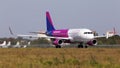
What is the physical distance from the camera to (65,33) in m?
65.6

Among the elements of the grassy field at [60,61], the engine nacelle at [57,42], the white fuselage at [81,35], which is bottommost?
the engine nacelle at [57,42]

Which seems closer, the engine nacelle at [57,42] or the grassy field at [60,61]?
the grassy field at [60,61]

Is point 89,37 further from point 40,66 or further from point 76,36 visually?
point 40,66

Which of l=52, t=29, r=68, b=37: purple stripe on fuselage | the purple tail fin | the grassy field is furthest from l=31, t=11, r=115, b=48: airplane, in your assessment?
the grassy field

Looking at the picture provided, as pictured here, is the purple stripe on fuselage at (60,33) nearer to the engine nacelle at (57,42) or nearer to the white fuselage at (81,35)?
the white fuselage at (81,35)

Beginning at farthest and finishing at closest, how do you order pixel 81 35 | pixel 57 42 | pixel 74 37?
pixel 74 37, pixel 57 42, pixel 81 35


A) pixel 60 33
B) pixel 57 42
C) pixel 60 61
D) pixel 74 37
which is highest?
pixel 60 33

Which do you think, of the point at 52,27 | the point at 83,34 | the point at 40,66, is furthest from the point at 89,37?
the point at 40,66

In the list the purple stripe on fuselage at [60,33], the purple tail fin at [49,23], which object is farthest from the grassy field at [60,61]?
the purple tail fin at [49,23]

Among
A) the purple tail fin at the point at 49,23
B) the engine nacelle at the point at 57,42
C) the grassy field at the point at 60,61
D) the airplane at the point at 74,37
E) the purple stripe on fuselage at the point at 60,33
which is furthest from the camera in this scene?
the purple tail fin at the point at 49,23

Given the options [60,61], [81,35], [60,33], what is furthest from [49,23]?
[60,61]

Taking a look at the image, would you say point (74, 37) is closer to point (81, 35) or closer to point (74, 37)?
point (74, 37)

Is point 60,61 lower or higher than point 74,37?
lower

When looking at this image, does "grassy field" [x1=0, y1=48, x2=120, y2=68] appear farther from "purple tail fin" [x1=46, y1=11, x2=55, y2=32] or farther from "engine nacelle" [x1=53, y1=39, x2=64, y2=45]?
"purple tail fin" [x1=46, y1=11, x2=55, y2=32]
